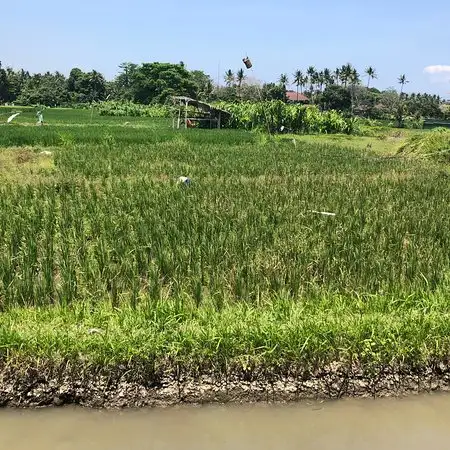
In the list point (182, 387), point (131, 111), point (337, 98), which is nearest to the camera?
point (182, 387)

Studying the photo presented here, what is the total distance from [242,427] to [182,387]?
47 centimetres

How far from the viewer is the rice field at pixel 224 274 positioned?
3168mm

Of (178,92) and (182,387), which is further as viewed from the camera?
(178,92)

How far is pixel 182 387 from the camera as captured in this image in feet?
10.0

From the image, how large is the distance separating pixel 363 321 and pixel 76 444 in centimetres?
197

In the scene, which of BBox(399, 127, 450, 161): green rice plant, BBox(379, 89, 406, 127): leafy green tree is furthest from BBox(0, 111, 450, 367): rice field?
BBox(379, 89, 406, 127): leafy green tree

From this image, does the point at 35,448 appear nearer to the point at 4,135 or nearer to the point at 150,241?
the point at 150,241

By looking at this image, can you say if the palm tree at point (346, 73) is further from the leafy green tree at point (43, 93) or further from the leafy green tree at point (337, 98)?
the leafy green tree at point (43, 93)

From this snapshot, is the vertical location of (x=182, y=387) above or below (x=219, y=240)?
below

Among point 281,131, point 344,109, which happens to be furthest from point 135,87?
point 281,131

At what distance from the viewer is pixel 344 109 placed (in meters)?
58.9

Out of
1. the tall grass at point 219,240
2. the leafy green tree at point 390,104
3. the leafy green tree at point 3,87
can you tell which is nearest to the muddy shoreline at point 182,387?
the tall grass at point 219,240

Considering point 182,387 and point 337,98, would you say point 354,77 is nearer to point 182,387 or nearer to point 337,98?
point 337,98

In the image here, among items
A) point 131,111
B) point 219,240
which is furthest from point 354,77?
point 219,240
